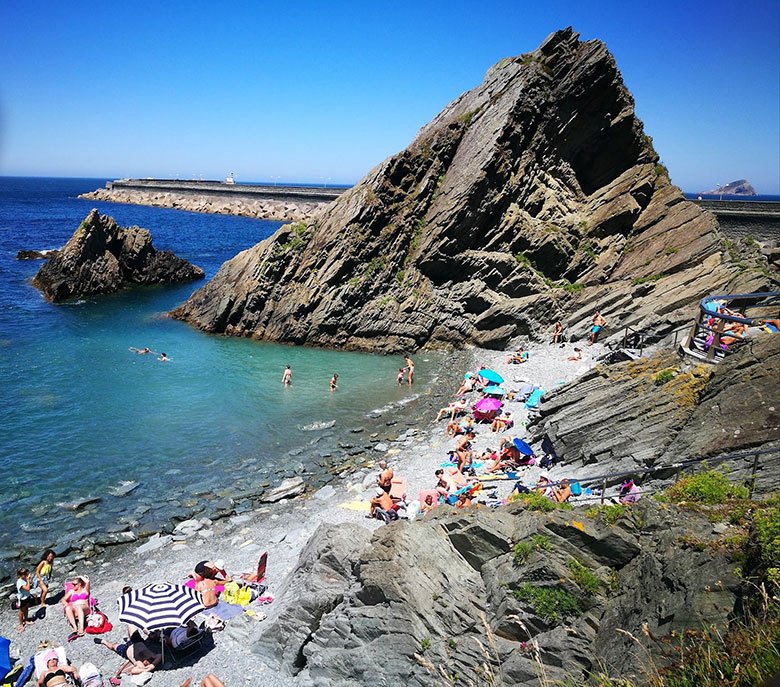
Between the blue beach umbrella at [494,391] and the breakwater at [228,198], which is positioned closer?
the blue beach umbrella at [494,391]

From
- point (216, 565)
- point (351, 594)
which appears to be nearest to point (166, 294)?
point (216, 565)

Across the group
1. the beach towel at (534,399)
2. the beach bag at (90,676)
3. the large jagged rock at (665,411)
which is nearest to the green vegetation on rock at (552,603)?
the large jagged rock at (665,411)

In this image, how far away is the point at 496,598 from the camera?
9.20 meters

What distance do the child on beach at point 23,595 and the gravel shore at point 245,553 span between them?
26 cm

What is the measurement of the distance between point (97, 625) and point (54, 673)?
186 centimetres

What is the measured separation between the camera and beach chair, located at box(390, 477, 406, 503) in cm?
1795

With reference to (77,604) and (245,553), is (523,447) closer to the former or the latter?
(245,553)

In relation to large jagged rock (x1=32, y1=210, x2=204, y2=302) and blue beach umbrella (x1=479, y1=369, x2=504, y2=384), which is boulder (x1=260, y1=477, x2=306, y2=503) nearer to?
blue beach umbrella (x1=479, y1=369, x2=504, y2=384)

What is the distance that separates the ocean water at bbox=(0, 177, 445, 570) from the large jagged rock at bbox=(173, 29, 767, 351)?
10.3 feet

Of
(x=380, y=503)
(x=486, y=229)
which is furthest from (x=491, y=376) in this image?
(x=486, y=229)

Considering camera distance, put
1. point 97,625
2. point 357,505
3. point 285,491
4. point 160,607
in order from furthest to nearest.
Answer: point 285,491, point 357,505, point 97,625, point 160,607

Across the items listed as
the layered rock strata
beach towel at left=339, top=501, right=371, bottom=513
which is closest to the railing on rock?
beach towel at left=339, top=501, right=371, bottom=513

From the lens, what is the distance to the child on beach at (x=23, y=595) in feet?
43.4

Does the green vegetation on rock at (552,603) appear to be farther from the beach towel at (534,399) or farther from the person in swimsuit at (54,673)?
the beach towel at (534,399)
